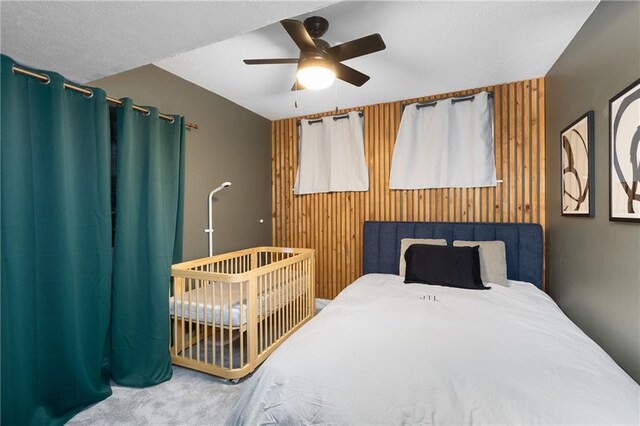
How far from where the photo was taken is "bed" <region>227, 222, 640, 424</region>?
104 cm

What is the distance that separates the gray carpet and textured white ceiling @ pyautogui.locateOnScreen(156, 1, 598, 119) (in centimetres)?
254

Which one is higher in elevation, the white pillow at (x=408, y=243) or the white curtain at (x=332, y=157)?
the white curtain at (x=332, y=157)

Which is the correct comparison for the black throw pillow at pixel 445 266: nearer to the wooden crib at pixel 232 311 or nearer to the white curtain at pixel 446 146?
the white curtain at pixel 446 146

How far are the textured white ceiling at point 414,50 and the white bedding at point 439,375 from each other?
6.21 ft

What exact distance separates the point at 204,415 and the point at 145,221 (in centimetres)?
141

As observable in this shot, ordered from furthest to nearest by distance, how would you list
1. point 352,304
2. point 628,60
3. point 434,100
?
1. point 434,100
2. point 352,304
3. point 628,60

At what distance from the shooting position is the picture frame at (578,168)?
1766mm

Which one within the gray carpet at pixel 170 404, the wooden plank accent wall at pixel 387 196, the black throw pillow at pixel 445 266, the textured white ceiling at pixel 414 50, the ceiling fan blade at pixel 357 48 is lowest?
the gray carpet at pixel 170 404

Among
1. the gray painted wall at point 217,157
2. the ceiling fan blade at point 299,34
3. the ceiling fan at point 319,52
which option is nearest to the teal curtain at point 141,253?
the gray painted wall at point 217,157

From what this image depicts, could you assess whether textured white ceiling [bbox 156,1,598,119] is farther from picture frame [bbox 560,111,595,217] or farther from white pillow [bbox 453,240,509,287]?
white pillow [bbox 453,240,509,287]

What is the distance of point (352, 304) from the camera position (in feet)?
6.48

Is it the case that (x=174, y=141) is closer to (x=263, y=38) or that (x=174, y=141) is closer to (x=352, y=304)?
(x=263, y=38)

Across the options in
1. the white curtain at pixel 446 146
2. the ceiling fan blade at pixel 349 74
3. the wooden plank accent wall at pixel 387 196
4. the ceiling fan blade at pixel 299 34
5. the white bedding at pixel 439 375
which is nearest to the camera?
the white bedding at pixel 439 375

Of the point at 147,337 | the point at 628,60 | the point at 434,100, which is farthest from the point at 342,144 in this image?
the point at 147,337
